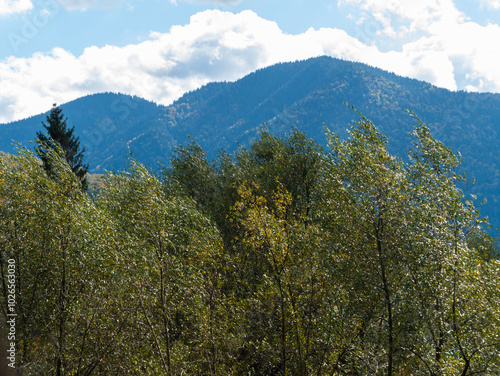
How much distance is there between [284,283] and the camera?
16.3 meters

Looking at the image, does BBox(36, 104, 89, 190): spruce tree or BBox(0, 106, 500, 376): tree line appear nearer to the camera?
BBox(0, 106, 500, 376): tree line

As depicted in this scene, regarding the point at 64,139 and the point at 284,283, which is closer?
the point at 284,283

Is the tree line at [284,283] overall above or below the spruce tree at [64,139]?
below

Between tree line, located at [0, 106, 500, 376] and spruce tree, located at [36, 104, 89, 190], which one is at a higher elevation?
spruce tree, located at [36, 104, 89, 190]

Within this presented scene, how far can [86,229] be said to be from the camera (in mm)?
20688

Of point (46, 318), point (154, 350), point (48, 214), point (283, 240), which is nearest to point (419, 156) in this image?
point (283, 240)

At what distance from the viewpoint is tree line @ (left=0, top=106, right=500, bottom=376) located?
16.1 m

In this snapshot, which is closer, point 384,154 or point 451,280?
point 451,280

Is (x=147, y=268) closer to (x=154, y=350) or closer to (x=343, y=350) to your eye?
(x=154, y=350)

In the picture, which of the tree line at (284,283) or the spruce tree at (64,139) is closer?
the tree line at (284,283)

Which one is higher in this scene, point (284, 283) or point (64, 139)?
point (64, 139)

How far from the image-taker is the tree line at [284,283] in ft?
52.7

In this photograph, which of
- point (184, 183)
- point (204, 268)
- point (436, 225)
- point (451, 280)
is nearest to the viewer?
point (451, 280)

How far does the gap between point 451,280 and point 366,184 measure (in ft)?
19.4
